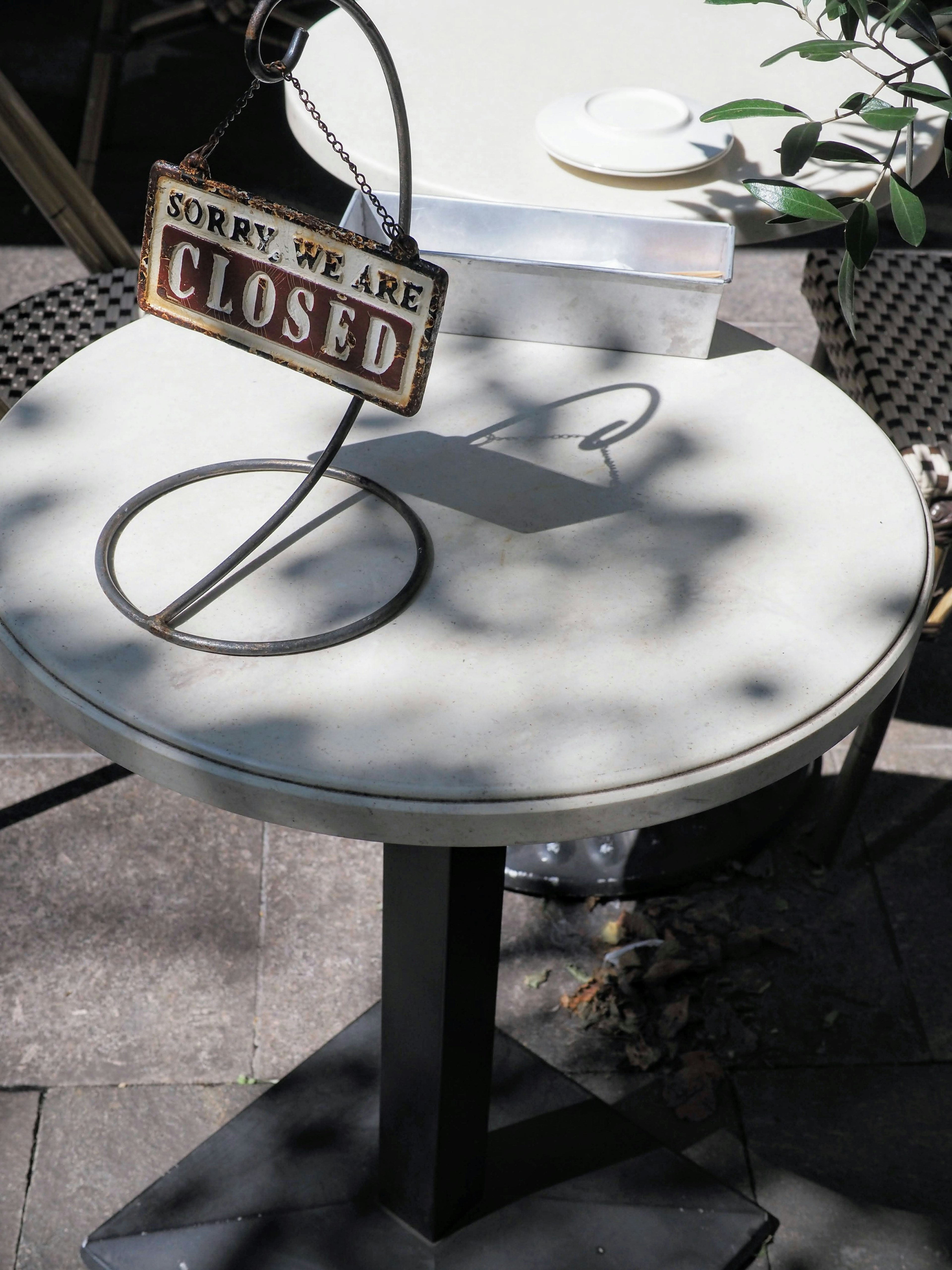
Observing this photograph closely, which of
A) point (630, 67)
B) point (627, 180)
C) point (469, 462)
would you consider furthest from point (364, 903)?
point (630, 67)

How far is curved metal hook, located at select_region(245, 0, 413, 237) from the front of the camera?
1.02m

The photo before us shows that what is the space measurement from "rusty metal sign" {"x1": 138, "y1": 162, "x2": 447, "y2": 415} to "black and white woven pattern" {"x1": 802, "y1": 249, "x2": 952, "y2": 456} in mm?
1128

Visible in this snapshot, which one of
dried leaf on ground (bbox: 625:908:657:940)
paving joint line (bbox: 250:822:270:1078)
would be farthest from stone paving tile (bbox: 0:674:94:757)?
dried leaf on ground (bbox: 625:908:657:940)

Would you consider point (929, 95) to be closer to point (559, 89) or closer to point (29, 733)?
point (559, 89)

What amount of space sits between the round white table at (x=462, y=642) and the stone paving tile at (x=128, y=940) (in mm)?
266

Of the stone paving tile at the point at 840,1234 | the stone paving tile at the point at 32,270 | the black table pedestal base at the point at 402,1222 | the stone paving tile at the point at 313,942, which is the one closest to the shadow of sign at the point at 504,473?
the stone paving tile at the point at 313,942

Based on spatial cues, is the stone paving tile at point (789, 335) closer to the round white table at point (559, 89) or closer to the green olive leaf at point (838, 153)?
the round white table at point (559, 89)

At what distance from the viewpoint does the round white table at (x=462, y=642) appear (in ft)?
3.32

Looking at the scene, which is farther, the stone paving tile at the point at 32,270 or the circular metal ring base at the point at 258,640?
the stone paving tile at the point at 32,270

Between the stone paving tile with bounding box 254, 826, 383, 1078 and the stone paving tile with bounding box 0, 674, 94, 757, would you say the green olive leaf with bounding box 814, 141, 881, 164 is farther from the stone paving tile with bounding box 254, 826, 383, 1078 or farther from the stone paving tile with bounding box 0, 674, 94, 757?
the stone paving tile with bounding box 0, 674, 94, 757

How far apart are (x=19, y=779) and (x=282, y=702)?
1.54 metres

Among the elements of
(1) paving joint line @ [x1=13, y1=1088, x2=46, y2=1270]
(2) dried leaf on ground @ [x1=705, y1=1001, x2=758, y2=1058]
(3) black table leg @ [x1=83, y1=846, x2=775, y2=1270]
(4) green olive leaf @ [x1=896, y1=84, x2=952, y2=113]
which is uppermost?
(4) green olive leaf @ [x1=896, y1=84, x2=952, y2=113]

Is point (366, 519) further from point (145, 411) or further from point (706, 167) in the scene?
point (706, 167)

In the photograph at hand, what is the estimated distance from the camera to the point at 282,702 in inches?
40.9
